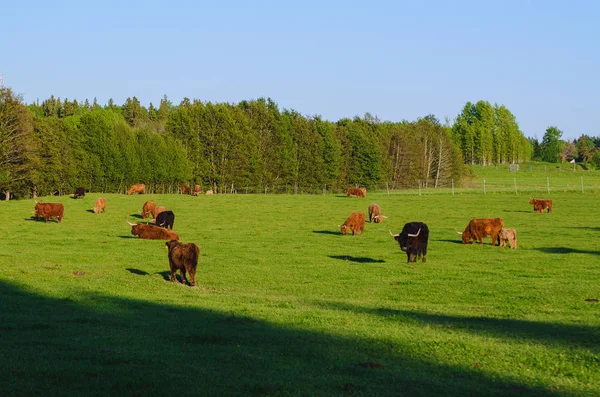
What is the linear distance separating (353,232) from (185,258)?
1797 centimetres

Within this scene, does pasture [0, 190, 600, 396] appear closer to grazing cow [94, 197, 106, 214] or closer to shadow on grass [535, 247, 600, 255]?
shadow on grass [535, 247, 600, 255]

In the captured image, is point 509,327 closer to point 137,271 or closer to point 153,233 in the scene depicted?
point 137,271

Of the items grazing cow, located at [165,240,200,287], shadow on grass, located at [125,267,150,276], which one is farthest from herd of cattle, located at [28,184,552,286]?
shadow on grass, located at [125,267,150,276]

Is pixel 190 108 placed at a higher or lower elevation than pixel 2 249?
higher

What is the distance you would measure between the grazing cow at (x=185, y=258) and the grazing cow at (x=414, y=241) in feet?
30.8

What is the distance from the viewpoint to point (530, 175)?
131m

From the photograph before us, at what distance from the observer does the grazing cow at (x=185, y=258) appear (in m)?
19.9

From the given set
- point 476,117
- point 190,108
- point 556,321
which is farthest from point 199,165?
point 476,117

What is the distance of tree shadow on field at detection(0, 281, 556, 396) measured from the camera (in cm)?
838

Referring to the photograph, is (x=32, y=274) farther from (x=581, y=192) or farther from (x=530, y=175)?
(x=530, y=175)

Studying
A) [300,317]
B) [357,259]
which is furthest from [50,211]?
[300,317]

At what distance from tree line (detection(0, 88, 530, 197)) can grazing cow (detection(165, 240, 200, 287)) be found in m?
48.6

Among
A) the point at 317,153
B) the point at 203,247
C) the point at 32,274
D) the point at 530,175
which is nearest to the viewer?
the point at 32,274

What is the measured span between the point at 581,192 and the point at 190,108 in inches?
2072
